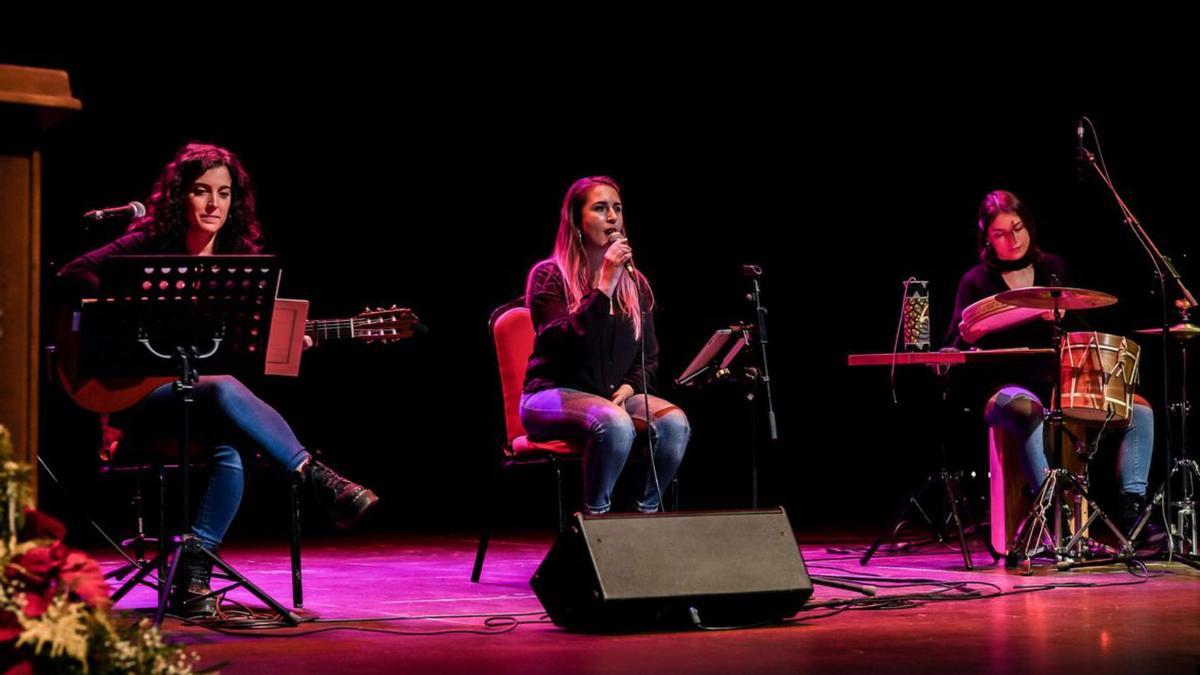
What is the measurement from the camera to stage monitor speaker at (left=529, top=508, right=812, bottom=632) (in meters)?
3.58

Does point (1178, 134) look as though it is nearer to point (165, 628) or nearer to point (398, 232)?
point (398, 232)

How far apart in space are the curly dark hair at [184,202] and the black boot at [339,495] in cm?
73

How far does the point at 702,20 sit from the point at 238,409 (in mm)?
4013

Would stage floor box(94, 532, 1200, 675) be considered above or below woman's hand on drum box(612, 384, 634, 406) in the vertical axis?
below

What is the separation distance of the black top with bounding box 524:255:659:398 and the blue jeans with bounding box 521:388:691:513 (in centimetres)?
7

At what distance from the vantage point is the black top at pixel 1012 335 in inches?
220

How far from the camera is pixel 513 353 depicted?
16.9 ft

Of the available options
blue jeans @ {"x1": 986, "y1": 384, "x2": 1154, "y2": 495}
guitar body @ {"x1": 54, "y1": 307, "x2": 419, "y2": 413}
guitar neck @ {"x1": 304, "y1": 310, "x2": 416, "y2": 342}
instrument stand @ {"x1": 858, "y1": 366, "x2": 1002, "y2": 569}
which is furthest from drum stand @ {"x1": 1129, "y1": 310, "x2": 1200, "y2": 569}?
guitar body @ {"x1": 54, "y1": 307, "x2": 419, "y2": 413}

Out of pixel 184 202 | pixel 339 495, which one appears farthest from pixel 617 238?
pixel 184 202

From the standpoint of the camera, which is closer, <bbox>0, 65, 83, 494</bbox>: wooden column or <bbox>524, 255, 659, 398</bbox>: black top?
<bbox>0, 65, 83, 494</bbox>: wooden column

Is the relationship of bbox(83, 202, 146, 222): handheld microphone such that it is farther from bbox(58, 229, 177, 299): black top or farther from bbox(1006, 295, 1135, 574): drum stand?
bbox(1006, 295, 1135, 574): drum stand

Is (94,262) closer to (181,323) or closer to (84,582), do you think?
(181,323)

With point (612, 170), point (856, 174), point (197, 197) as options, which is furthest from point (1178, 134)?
point (197, 197)

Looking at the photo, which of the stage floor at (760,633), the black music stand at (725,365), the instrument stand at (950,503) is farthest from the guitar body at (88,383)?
the instrument stand at (950,503)
